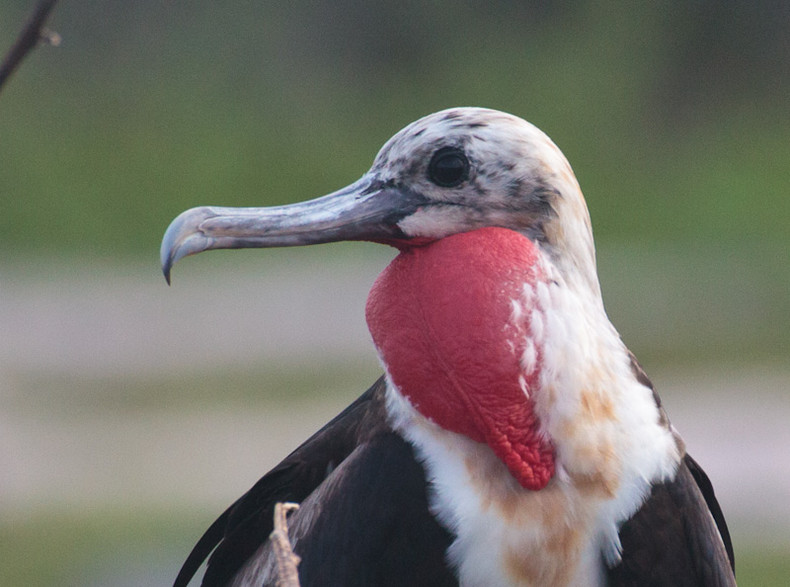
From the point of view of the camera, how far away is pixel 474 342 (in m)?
2.17

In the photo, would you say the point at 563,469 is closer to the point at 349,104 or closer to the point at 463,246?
the point at 463,246

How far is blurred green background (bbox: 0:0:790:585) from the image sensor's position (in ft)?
22.2

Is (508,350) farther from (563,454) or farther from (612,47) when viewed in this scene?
(612,47)

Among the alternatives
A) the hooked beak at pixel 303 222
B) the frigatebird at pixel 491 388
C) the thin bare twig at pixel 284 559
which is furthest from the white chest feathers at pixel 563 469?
the thin bare twig at pixel 284 559

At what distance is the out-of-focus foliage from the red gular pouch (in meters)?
6.88

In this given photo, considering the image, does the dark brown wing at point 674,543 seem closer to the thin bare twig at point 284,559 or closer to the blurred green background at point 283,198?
the thin bare twig at point 284,559

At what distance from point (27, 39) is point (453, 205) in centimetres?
86

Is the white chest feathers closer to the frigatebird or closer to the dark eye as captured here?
the frigatebird

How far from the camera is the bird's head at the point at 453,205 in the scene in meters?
2.23

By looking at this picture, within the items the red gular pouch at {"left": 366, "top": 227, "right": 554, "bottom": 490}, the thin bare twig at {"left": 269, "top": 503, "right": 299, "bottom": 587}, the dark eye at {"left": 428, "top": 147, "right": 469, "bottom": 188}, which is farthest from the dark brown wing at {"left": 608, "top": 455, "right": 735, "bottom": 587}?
the thin bare twig at {"left": 269, "top": 503, "right": 299, "bottom": 587}

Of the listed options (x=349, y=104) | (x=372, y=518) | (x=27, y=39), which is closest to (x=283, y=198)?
(x=349, y=104)

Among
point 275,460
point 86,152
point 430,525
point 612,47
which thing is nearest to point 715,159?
point 612,47

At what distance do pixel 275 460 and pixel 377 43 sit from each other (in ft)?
15.4

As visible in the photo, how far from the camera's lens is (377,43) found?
10.5m
